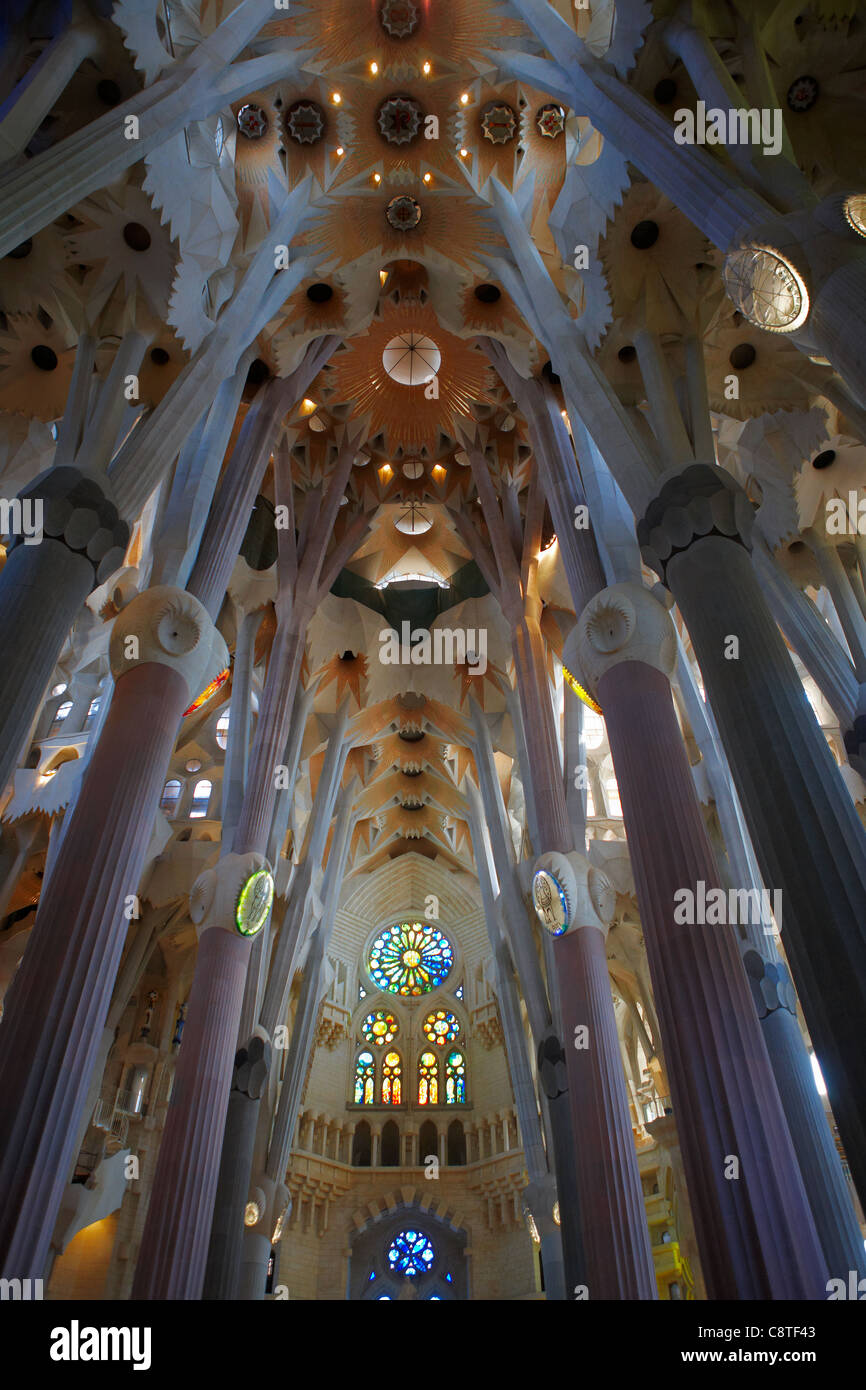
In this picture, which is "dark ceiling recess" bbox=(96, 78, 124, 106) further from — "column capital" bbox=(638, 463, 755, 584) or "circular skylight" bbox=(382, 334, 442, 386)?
"circular skylight" bbox=(382, 334, 442, 386)

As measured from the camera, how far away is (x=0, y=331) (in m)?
10.2

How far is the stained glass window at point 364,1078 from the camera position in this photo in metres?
24.3

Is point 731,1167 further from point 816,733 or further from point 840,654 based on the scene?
point 840,654

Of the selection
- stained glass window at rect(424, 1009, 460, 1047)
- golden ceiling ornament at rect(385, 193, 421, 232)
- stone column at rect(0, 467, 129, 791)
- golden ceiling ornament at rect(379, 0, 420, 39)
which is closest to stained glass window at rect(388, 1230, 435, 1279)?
stained glass window at rect(424, 1009, 460, 1047)

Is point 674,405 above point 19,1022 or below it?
above

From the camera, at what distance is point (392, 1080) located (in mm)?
24625

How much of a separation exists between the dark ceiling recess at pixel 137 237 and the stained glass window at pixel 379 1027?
2195cm

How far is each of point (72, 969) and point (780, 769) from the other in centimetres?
572

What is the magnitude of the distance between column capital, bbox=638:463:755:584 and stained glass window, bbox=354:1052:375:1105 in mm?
21147

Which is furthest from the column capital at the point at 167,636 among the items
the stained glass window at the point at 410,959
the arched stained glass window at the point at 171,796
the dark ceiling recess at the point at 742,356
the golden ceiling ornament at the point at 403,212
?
the stained glass window at the point at 410,959

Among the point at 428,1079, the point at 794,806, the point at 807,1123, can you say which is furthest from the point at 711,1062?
the point at 428,1079

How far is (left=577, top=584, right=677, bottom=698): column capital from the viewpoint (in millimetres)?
8914
